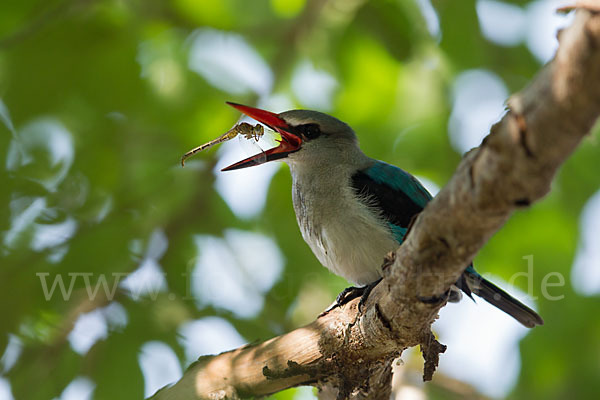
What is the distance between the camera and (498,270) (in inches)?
211

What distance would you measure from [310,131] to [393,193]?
3.10 ft

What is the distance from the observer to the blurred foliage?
398cm

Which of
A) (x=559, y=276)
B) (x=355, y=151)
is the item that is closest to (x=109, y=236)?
(x=355, y=151)

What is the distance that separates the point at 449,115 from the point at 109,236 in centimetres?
291

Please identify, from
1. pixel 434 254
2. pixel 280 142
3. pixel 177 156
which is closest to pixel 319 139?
pixel 280 142

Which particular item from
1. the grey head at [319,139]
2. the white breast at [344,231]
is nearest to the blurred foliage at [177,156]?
the grey head at [319,139]

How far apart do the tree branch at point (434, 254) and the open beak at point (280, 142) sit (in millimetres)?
1325

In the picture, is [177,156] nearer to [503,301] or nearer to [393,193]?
[393,193]

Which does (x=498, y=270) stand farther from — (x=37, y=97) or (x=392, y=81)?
(x=37, y=97)

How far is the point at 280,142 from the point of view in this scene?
456cm

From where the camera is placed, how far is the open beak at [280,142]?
13.9ft

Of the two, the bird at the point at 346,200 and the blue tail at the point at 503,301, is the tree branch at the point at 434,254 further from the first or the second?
the blue tail at the point at 503,301

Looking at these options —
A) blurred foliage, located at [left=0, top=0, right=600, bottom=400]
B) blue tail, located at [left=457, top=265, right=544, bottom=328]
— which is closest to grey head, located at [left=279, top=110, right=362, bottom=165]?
blurred foliage, located at [left=0, top=0, right=600, bottom=400]

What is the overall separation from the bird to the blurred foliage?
0.79 meters
